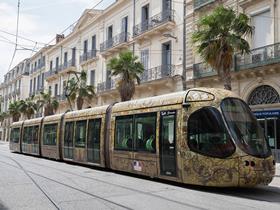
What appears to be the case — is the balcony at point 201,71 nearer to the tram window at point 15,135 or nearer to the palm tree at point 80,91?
the palm tree at point 80,91

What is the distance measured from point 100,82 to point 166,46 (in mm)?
11086

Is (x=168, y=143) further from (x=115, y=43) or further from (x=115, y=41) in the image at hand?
(x=115, y=41)

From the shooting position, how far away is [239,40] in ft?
52.5

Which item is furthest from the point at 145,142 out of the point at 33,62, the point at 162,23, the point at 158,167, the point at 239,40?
the point at 33,62

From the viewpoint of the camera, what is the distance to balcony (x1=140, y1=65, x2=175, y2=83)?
26.7 meters

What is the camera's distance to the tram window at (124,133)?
13654 mm

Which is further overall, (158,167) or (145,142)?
(145,142)

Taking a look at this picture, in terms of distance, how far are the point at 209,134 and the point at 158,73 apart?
57.3 feet

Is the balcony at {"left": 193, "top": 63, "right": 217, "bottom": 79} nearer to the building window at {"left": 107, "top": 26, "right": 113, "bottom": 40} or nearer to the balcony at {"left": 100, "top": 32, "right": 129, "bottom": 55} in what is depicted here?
the balcony at {"left": 100, "top": 32, "right": 129, "bottom": 55}

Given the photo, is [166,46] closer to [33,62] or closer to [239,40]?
[239,40]

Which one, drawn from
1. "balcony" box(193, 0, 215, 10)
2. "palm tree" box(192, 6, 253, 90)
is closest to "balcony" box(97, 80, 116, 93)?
"balcony" box(193, 0, 215, 10)

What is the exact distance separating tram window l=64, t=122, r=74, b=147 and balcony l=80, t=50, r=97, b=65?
1966 cm

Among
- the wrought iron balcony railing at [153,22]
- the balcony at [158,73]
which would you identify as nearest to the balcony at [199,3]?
the wrought iron balcony railing at [153,22]

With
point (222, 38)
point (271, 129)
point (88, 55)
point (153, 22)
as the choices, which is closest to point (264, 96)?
point (271, 129)
